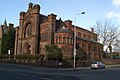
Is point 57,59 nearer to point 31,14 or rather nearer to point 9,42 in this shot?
point 31,14

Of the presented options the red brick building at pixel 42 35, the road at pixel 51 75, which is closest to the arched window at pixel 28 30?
the red brick building at pixel 42 35

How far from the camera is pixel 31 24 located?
77625 millimetres

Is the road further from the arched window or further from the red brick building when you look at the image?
the arched window

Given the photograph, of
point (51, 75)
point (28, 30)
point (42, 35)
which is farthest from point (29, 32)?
point (51, 75)

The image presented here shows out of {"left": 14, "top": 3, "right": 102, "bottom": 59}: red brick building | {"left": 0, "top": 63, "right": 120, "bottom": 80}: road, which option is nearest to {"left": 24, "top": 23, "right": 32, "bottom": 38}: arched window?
{"left": 14, "top": 3, "right": 102, "bottom": 59}: red brick building

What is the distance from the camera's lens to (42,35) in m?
74.3

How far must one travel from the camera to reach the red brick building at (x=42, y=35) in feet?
225

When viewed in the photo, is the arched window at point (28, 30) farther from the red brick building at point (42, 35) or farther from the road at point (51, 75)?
the road at point (51, 75)

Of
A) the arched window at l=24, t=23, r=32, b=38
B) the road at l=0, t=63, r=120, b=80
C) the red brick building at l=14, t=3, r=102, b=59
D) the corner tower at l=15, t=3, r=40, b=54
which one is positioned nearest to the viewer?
the road at l=0, t=63, r=120, b=80

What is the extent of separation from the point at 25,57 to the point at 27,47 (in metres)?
16.1

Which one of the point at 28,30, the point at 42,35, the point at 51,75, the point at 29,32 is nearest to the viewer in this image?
the point at 51,75

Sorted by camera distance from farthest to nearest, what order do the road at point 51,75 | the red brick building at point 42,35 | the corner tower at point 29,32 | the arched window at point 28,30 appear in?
the arched window at point 28,30 < the corner tower at point 29,32 < the red brick building at point 42,35 < the road at point 51,75

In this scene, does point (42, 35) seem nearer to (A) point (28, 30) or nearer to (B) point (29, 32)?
(B) point (29, 32)

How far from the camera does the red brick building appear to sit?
6850 centimetres
